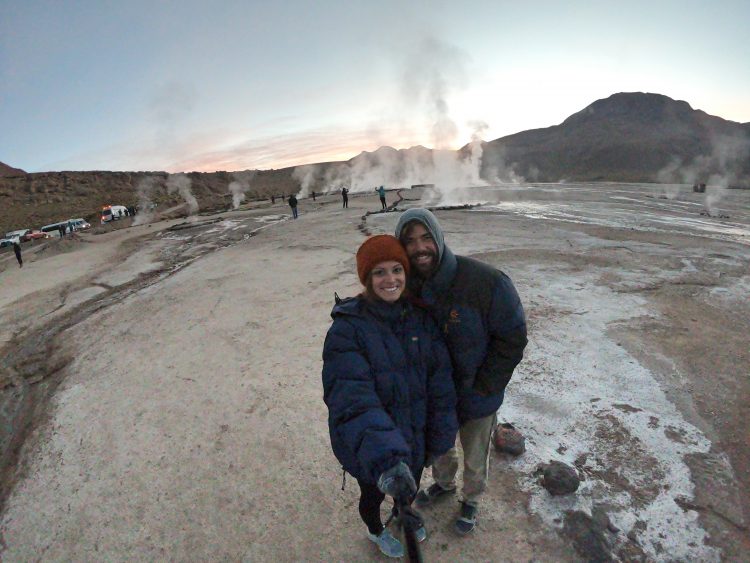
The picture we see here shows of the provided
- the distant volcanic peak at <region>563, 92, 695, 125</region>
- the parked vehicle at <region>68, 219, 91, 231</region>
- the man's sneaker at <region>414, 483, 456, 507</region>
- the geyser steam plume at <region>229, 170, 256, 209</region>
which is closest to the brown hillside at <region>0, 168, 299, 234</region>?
the geyser steam plume at <region>229, 170, 256, 209</region>

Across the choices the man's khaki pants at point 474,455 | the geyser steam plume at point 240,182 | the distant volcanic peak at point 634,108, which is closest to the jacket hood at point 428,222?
the man's khaki pants at point 474,455

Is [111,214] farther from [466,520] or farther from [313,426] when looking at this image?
[466,520]

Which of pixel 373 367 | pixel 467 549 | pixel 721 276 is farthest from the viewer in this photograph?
pixel 721 276

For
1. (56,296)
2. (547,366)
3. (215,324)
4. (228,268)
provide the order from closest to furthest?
1. (547,366)
2. (215,324)
3. (56,296)
4. (228,268)

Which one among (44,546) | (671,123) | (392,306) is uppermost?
(671,123)

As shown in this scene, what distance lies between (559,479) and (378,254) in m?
2.22

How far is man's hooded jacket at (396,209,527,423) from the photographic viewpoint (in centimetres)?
199

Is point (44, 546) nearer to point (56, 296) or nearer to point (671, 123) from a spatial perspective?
point (56, 296)

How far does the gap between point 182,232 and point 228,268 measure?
1065 cm

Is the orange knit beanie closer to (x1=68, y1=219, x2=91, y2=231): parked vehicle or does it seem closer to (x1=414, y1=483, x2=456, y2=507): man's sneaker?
(x1=414, y1=483, x2=456, y2=507): man's sneaker

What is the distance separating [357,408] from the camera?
172 cm

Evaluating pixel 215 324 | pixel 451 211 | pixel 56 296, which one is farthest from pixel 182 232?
pixel 215 324

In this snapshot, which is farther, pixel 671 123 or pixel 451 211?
pixel 671 123

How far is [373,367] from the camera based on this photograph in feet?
6.04
